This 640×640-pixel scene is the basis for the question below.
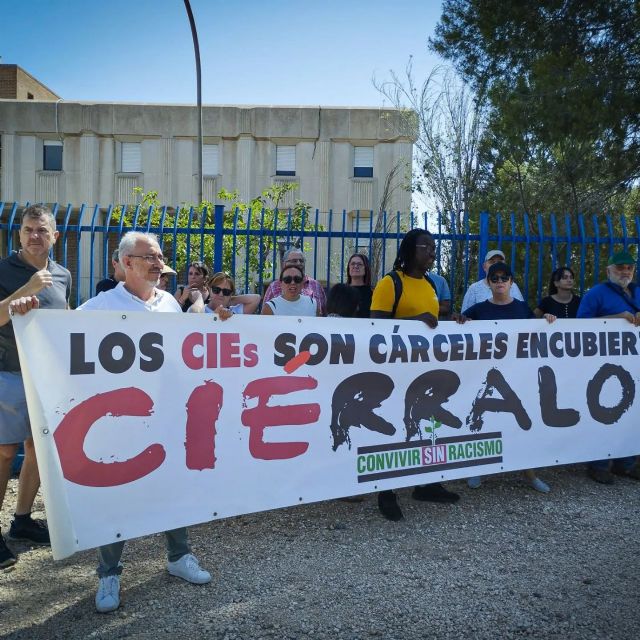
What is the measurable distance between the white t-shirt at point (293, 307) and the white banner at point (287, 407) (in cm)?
67

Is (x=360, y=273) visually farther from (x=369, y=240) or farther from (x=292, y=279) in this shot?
(x=369, y=240)

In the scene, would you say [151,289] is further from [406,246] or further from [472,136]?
[472,136]

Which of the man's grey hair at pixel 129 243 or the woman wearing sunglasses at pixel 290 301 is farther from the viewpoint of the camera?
the woman wearing sunglasses at pixel 290 301

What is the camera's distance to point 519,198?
48.0 feet

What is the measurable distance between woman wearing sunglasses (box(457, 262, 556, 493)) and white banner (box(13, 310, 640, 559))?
18 cm

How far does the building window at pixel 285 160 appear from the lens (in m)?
25.3

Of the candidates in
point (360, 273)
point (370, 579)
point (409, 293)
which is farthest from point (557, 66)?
point (370, 579)

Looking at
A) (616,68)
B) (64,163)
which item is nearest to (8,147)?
(64,163)

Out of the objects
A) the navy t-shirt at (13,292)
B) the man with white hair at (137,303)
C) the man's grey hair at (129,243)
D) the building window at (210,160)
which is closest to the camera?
the man with white hair at (137,303)

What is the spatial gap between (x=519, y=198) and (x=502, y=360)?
10.8 metres

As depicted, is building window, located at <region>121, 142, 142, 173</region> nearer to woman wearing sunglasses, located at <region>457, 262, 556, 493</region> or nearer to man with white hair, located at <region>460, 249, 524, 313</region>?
man with white hair, located at <region>460, 249, 524, 313</region>

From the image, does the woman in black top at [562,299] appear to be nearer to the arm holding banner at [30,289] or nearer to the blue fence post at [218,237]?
the blue fence post at [218,237]

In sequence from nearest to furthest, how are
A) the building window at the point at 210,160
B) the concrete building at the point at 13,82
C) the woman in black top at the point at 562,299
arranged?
1. the woman in black top at the point at 562,299
2. the building window at the point at 210,160
3. the concrete building at the point at 13,82

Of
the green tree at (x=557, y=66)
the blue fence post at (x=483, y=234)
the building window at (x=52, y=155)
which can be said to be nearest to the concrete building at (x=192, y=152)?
the building window at (x=52, y=155)
